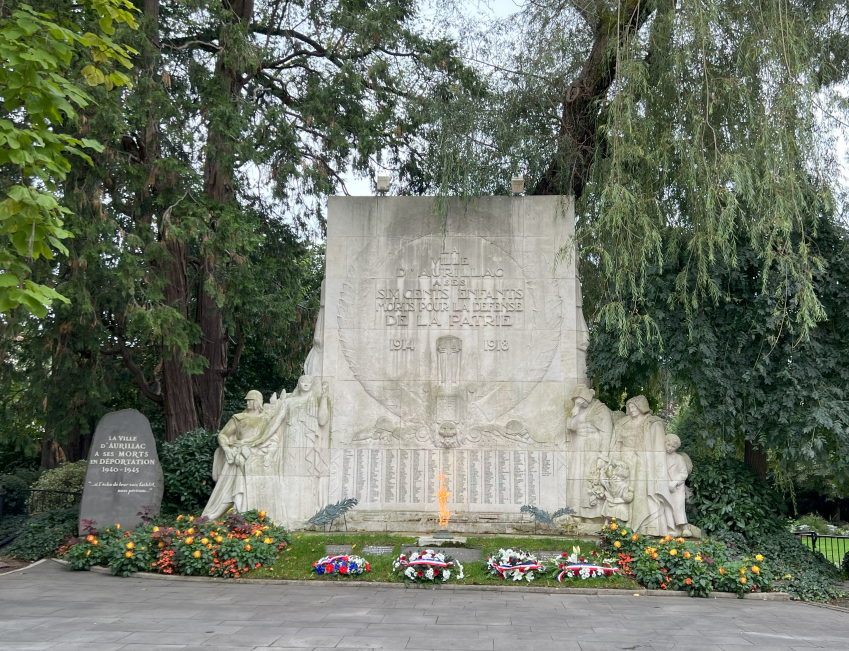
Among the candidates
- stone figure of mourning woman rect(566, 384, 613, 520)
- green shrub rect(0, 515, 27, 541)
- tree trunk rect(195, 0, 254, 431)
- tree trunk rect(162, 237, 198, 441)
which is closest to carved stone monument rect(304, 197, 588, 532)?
stone figure of mourning woman rect(566, 384, 613, 520)

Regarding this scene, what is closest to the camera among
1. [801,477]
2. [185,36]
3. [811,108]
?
[811,108]

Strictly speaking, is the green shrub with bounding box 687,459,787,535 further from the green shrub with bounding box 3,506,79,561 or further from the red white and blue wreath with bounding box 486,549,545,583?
the green shrub with bounding box 3,506,79,561

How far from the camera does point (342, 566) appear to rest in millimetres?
10234

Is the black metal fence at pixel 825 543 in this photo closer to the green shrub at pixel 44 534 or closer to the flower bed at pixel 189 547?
the flower bed at pixel 189 547

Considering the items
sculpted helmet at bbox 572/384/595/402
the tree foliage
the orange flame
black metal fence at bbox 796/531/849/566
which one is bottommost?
black metal fence at bbox 796/531/849/566

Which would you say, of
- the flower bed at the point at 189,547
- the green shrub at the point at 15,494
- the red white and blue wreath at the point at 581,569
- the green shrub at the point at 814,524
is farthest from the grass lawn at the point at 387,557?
the green shrub at the point at 814,524

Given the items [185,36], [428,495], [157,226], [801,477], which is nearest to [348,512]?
[428,495]

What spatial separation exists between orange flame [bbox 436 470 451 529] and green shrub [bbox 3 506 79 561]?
6.28 meters

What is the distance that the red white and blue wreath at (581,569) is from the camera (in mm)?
10031

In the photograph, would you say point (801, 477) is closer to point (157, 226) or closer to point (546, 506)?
point (546, 506)

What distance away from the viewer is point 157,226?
14.5m

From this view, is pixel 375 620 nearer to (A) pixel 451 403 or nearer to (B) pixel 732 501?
(A) pixel 451 403

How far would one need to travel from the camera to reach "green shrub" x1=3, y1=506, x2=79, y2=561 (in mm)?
12469

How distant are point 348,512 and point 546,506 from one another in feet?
10.1
